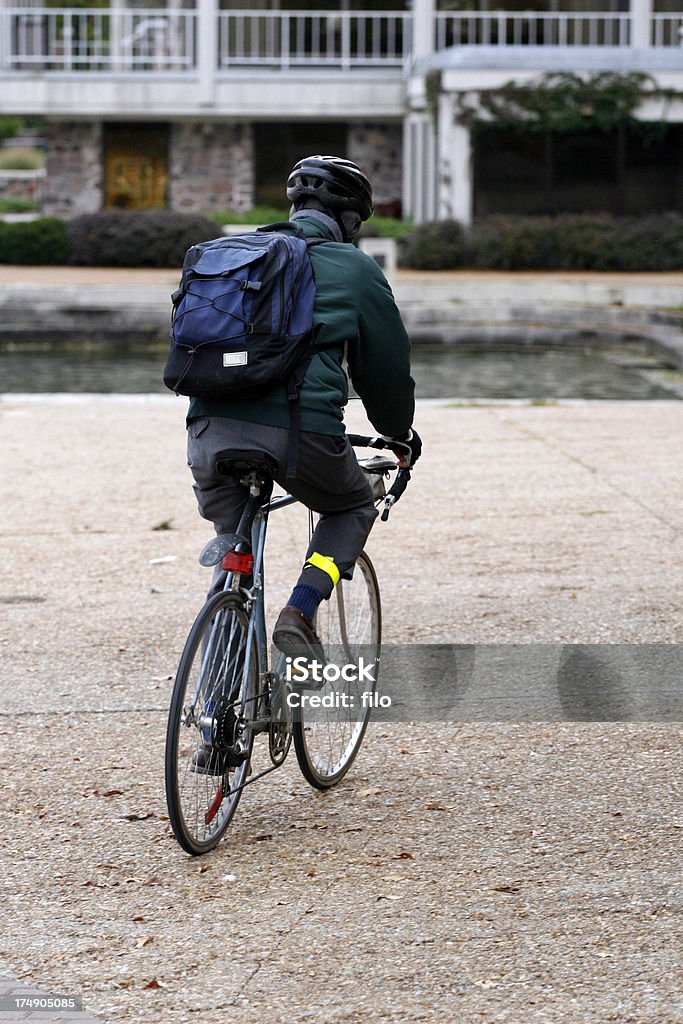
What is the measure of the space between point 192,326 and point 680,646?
9.51 ft

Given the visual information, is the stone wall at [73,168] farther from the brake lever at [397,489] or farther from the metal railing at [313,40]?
the brake lever at [397,489]

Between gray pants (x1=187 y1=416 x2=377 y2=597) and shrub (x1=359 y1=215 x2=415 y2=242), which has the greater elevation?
gray pants (x1=187 y1=416 x2=377 y2=597)

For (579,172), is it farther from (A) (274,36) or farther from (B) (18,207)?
(B) (18,207)

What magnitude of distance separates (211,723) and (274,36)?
106 feet

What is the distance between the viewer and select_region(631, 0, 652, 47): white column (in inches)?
1220

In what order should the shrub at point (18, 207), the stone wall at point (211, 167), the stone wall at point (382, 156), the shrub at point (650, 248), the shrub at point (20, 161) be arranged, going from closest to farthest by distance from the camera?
the shrub at point (650, 248) → the stone wall at point (382, 156) → the stone wall at point (211, 167) → the shrub at point (18, 207) → the shrub at point (20, 161)

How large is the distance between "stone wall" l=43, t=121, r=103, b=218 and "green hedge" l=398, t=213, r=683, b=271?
948 cm

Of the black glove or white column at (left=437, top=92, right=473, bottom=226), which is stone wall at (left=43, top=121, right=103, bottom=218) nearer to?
white column at (left=437, top=92, right=473, bottom=226)

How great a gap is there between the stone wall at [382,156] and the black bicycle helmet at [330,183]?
30.2m

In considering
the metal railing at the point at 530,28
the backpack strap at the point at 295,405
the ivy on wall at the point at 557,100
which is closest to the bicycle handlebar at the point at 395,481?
the backpack strap at the point at 295,405

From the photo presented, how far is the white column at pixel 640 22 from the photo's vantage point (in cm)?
3100

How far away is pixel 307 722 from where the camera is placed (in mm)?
4289

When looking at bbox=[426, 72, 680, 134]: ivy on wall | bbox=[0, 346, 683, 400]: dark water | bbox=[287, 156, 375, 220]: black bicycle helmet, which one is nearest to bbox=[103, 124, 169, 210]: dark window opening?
bbox=[426, 72, 680, 134]: ivy on wall

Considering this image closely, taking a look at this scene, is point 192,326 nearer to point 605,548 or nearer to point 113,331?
point 605,548
